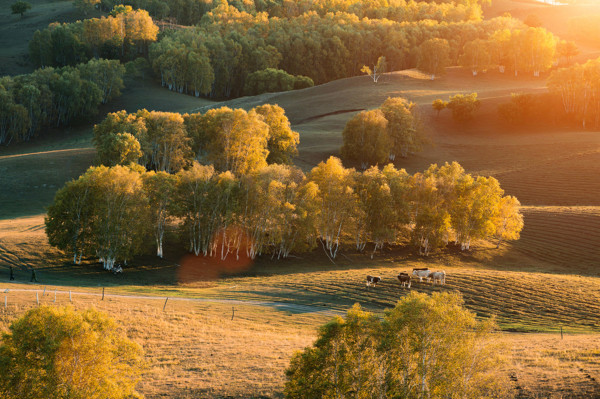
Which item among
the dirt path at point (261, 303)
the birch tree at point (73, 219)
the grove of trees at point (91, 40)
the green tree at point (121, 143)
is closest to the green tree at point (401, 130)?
the green tree at point (121, 143)

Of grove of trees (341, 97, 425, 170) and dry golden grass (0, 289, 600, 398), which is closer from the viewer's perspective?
dry golden grass (0, 289, 600, 398)

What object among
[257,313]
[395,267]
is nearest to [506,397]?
[257,313]

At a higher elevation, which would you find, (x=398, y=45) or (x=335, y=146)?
(x=398, y=45)

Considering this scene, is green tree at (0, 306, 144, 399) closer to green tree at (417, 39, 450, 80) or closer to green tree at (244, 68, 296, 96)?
green tree at (417, 39, 450, 80)

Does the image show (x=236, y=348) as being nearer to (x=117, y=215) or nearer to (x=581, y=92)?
(x=117, y=215)

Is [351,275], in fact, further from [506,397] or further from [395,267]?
[506,397]

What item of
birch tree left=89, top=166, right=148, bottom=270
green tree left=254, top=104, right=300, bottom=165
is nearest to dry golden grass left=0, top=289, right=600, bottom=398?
birch tree left=89, top=166, right=148, bottom=270

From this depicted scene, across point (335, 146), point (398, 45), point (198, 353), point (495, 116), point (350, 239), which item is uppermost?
point (398, 45)
